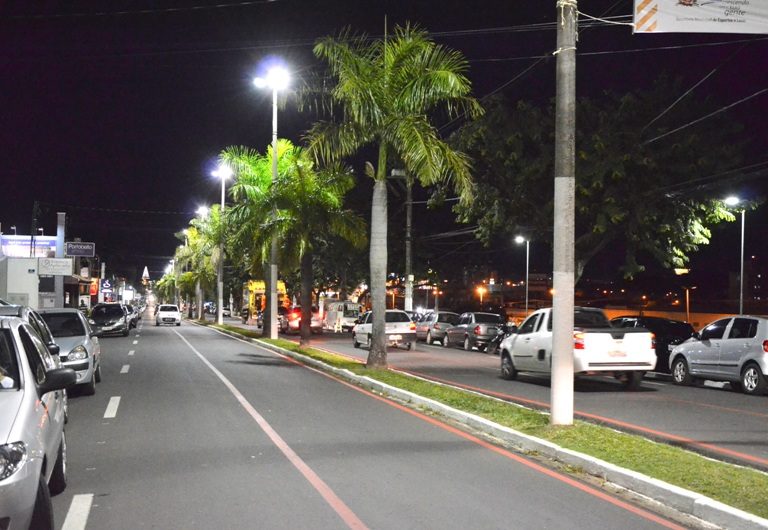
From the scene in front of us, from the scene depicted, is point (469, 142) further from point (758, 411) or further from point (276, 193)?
point (758, 411)

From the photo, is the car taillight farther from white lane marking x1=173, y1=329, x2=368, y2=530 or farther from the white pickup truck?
white lane marking x1=173, y1=329, x2=368, y2=530

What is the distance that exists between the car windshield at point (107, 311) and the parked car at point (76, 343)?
2316 cm

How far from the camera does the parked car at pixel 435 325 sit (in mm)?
36750

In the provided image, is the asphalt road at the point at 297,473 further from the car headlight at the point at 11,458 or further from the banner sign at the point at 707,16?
the banner sign at the point at 707,16

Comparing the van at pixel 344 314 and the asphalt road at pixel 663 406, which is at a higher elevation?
the van at pixel 344 314

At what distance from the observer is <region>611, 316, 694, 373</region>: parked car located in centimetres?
2247

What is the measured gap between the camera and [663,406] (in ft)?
47.4

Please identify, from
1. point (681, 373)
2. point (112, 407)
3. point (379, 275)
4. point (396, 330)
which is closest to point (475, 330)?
point (396, 330)

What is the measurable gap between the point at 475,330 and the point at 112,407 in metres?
20.9

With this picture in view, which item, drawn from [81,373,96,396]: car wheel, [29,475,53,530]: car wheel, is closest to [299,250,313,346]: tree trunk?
[81,373,96,396]: car wheel

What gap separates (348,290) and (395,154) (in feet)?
132

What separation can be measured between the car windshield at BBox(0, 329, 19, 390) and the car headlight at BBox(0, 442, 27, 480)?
3.13 feet

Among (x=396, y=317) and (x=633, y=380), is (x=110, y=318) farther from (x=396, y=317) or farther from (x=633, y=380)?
(x=633, y=380)

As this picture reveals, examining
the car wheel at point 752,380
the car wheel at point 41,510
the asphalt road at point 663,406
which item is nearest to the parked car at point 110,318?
the asphalt road at point 663,406
